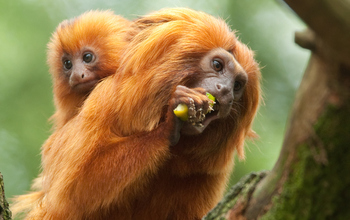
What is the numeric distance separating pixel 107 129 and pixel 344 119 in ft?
7.11

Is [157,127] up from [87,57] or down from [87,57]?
down

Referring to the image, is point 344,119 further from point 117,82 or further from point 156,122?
point 117,82

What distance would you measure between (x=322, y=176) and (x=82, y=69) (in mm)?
3013

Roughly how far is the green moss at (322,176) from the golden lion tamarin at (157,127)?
1.14 meters

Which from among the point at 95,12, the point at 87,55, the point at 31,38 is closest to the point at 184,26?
the point at 87,55

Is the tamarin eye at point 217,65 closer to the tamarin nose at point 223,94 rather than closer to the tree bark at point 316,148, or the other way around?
the tamarin nose at point 223,94

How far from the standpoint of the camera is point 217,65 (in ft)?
12.3

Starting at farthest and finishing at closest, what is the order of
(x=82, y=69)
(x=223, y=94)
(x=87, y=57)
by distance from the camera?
(x=87, y=57) < (x=82, y=69) < (x=223, y=94)

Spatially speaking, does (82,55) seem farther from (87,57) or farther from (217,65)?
(217,65)

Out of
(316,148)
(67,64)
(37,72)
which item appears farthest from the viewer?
(37,72)

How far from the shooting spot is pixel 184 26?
3941 millimetres

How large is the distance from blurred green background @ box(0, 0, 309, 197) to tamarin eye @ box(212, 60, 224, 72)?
4582 mm

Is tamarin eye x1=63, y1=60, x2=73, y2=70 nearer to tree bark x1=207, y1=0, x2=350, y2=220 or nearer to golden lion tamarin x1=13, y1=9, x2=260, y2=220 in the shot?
golden lion tamarin x1=13, y1=9, x2=260, y2=220

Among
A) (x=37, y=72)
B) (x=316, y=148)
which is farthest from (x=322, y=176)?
(x=37, y=72)
